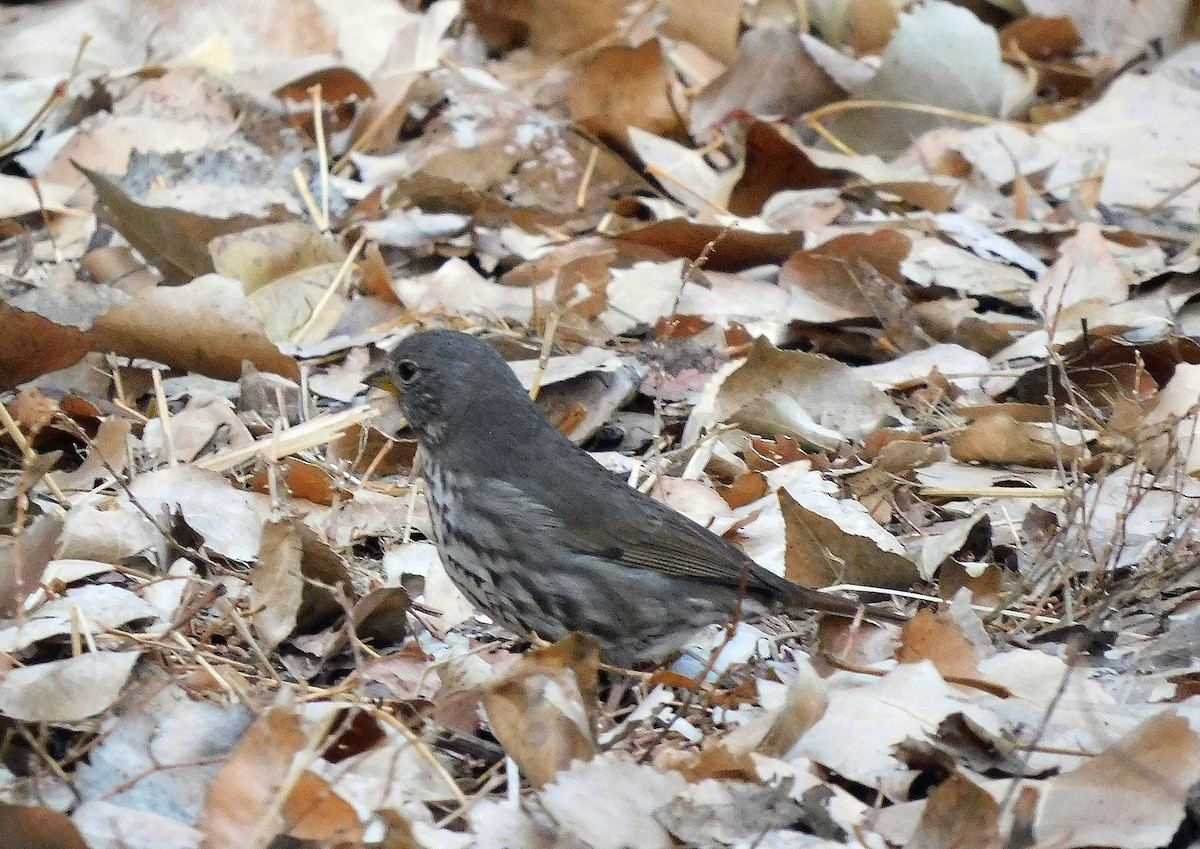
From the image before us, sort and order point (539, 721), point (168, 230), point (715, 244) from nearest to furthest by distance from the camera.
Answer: point (539, 721) → point (168, 230) → point (715, 244)

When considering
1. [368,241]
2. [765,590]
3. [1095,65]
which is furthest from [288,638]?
[1095,65]

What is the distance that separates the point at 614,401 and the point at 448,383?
2.03 ft

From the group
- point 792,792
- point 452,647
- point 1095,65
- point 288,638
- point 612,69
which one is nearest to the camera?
point 792,792

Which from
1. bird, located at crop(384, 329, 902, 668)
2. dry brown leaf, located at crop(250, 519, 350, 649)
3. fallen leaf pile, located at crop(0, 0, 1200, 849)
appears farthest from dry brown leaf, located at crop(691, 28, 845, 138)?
dry brown leaf, located at crop(250, 519, 350, 649)

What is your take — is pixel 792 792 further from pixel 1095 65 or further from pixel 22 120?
pixel 1095 65

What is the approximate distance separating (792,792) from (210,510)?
1.52 m

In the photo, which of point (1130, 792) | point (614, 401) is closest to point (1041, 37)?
point (614, 401)

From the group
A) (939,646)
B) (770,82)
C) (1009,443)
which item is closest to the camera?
(939,646)

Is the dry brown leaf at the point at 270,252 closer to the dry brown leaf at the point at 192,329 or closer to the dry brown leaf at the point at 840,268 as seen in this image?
the dry brown leaf at the point at 192,329

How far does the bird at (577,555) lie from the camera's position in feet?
10.2

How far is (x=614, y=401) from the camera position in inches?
154

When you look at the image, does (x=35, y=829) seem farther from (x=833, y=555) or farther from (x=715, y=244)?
(x=715, y=244)

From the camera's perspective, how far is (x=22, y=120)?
4.89 metres

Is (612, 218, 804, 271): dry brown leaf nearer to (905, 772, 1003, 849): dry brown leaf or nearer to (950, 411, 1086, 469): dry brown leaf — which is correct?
(950, 411, 1086, 469): dry brown leaf
